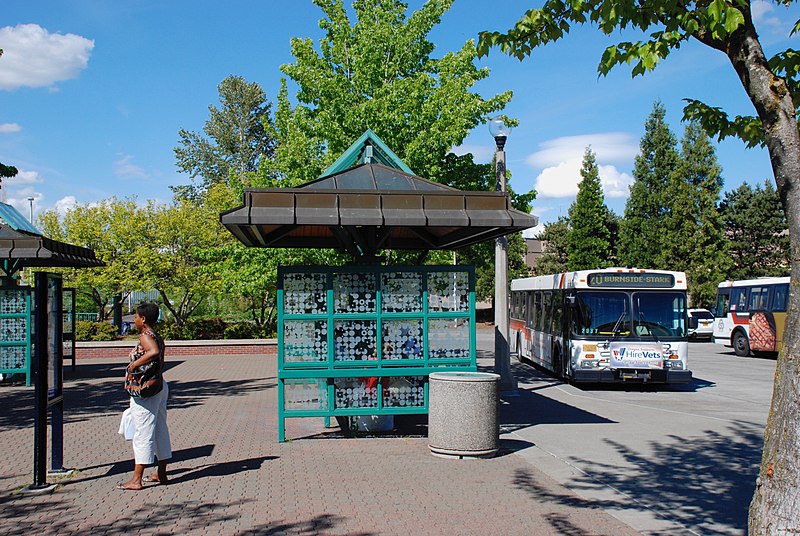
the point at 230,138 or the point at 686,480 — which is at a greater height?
the point at 230,138

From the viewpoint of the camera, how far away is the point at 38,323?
727 centimetres

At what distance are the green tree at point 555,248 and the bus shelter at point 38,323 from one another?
123ft

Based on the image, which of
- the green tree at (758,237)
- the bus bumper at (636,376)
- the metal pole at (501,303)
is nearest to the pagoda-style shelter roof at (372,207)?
the metal pole at (501,303)

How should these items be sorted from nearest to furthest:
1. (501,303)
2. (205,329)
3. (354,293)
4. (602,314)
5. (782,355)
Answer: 1. (782,355)
2. (354,293)
3. (501,303)
4. (602,314)
5. (205,329)

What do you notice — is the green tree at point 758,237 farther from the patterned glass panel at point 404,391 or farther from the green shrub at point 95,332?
the patterned glass panel at point 404,391

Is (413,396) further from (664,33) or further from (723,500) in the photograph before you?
(664,33)

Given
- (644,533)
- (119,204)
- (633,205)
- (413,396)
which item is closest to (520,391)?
(413,396)

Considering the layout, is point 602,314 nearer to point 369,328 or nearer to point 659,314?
point 659,314

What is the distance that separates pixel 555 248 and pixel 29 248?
147 ft

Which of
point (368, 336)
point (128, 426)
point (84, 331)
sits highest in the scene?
point (368, 336)

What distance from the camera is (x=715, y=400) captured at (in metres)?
14.9

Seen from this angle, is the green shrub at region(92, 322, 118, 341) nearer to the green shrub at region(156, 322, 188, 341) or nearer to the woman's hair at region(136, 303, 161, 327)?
the green shrub at region(156, 322, 188, 341)

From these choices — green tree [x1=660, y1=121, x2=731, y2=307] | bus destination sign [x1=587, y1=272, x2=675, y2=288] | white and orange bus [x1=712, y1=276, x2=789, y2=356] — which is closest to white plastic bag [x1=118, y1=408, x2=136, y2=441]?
bus destination sign [x1=587, y1=272, x2=675, y2=288]

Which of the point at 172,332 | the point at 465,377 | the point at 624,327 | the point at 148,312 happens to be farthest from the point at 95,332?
the point at 465,377
